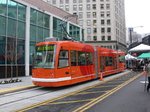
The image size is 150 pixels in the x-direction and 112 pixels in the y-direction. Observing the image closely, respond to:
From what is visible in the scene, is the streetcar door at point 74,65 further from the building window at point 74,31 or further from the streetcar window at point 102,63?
the building window at point 74,31

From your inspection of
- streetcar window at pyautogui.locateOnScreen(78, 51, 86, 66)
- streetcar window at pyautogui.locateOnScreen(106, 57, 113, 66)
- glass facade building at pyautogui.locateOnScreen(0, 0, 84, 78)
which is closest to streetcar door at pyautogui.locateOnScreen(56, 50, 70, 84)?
streetcar window at pyautogui.locateOnScreen(78, 51, 86, 66)

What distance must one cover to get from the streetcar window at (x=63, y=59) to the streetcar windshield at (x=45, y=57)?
1.50 feet

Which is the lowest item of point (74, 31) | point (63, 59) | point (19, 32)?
point (63, 59)

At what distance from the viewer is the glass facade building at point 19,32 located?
643 inches

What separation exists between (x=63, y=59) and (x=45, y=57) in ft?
3.67

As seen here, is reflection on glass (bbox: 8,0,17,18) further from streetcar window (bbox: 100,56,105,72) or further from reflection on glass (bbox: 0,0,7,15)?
streetcar window (bbox: 100,56,105,72)

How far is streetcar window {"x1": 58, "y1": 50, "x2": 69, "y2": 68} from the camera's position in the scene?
10.3m

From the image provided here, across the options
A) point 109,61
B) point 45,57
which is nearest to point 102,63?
point 109,61

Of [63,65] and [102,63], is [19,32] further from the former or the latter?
[63,65]

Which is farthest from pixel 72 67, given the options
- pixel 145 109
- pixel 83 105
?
pixel 145 109

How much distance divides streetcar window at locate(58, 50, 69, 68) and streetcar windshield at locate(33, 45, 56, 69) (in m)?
0.46

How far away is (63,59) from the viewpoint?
10523mm

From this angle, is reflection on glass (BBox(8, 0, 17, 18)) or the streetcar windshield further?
reflection on glass (BBox(8, 0, 17, 18))

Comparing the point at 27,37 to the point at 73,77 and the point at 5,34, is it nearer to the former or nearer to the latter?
the point at 5,34
